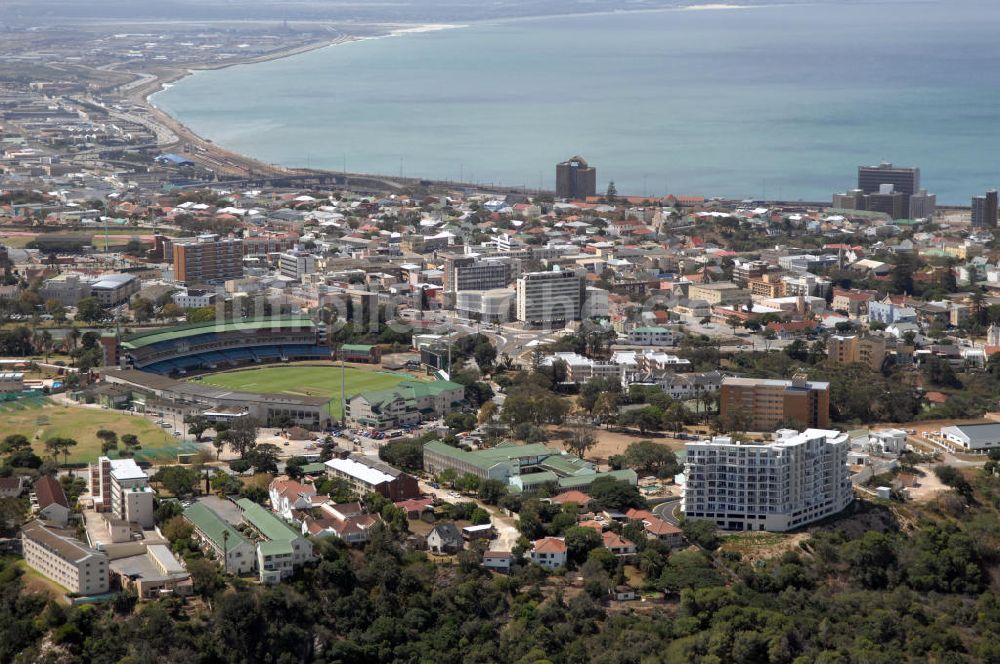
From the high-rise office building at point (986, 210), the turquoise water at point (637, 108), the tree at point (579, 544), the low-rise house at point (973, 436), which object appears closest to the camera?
the tree at point (579, 544)

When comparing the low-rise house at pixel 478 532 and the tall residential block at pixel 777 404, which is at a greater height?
the tall residential block at pixel 777 404

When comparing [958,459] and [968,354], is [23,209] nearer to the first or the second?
[968,354]

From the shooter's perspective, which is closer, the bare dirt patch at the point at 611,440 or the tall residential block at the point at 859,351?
the bare dirt patch at the point at 611,440

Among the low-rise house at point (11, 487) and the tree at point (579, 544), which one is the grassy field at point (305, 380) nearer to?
the low-rise house at point (11, 487)

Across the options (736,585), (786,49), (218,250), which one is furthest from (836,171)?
(786,49)

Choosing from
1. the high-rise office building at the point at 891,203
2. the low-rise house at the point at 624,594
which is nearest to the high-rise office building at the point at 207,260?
the high-rise office building at the point at 891,203
